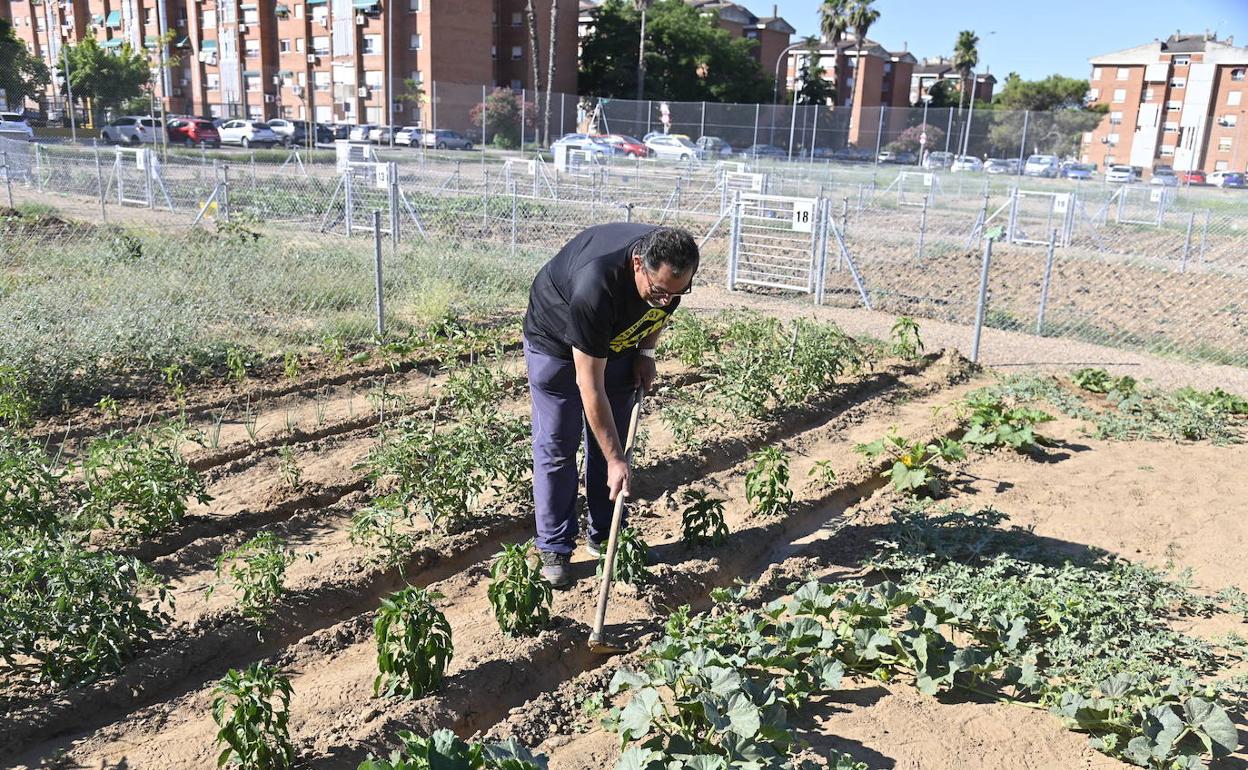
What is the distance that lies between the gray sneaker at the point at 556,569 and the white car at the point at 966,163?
1419 inches

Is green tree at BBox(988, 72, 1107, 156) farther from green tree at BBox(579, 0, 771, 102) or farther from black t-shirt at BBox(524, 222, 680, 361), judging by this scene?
black t-shirt at BBox(524, 222, 680, 361)

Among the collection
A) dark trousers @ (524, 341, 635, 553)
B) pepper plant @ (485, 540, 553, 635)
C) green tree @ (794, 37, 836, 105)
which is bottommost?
pepper plant @ (485, 540, 553, 635)

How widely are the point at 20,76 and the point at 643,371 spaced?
1097 inches

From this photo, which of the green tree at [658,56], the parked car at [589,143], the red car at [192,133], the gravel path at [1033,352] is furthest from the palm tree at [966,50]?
the gravel path at [1033,352]

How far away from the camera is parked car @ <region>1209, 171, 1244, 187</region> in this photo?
32438mm

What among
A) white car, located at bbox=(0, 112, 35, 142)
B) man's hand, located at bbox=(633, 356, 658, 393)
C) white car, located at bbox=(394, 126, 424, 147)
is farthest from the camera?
white car, located at bbox=(394, 126, 424, 147)

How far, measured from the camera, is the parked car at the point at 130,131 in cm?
3109

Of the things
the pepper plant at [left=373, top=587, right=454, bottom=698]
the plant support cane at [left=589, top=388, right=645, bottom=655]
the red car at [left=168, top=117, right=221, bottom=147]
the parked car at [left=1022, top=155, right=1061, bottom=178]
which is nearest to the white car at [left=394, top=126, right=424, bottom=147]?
the red car at [left=168, top=117, right=221, bottom=147]

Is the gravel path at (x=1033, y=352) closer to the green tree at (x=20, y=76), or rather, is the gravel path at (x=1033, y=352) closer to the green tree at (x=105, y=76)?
the green tree at (x=20, y=76)

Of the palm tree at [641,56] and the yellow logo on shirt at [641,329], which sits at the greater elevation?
the palm tree at [641,56]

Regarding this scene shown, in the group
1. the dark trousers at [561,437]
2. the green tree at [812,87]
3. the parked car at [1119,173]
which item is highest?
the green tree at [812,87]

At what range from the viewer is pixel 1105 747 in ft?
10.9

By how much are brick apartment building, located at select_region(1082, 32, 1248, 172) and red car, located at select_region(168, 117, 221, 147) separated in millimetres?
33217

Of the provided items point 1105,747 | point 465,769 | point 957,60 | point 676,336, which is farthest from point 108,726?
point 957,60
